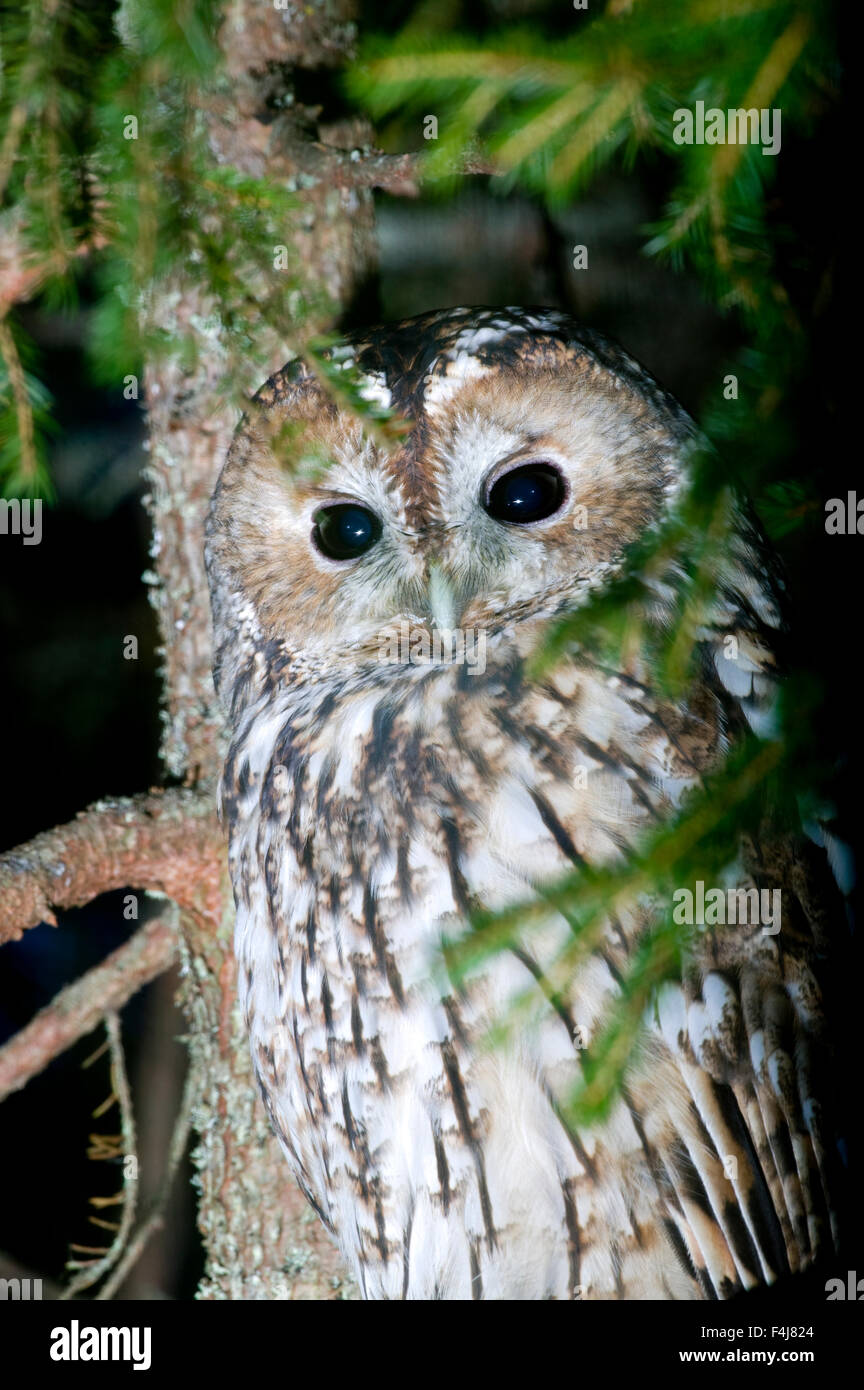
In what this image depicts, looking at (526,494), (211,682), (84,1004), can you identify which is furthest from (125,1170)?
(526,494)

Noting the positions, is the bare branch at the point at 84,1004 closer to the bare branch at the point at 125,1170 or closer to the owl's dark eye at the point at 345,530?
the bare branch at the point at 125,1170

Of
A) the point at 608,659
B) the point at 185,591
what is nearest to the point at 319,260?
the point at 185,591

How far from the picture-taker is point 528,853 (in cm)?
135

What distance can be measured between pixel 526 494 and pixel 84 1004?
1238 millimetres

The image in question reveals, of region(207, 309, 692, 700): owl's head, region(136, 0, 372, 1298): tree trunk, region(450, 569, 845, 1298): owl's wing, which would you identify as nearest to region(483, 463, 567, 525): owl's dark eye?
region(207, 309, 692, 700): owl's head

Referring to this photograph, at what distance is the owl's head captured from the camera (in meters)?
1.36

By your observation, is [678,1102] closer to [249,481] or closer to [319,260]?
[249,481]

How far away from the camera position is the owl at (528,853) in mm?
1351

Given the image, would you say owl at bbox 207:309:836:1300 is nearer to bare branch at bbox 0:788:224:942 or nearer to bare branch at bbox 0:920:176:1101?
bare branch at bbox 0:788:224:942

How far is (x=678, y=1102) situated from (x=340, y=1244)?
67cm

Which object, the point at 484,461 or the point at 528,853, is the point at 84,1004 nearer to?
the point at 528,853

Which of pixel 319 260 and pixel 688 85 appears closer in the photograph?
pixel 688 85

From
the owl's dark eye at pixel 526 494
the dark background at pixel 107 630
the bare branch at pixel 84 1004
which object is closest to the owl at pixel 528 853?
the owl's dark eye at pixel 526 494

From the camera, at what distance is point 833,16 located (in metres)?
0.80
